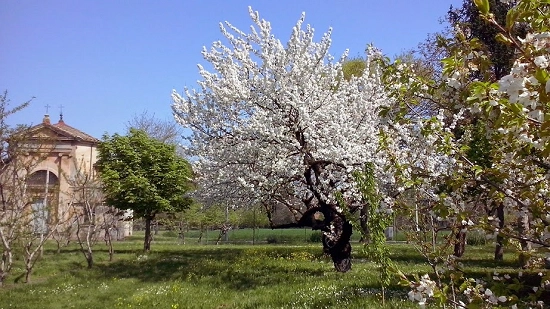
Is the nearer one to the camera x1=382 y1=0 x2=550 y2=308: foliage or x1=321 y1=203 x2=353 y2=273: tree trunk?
x1=382 y1=0 x2=550 y2=308: foliage

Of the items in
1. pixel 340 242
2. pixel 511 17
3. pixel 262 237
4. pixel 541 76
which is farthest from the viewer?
pixel 262 237

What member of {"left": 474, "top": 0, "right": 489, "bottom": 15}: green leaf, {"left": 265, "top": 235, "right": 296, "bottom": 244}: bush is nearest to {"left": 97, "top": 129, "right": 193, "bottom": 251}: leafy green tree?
{"left": 265, "top": 235, "right": 296, "bottom": 244}: bush

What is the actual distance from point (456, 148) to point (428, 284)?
42.6 inches

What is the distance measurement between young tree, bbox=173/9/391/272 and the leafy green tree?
989 cm

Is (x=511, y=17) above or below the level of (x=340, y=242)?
above

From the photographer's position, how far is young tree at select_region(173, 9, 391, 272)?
1173 centimetres

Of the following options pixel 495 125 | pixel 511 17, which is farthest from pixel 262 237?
pixel 511 17

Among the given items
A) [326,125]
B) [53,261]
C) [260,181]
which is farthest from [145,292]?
[53,261]

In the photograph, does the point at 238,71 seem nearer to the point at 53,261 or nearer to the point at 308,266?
the point at 308,266

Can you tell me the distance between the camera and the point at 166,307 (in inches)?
369

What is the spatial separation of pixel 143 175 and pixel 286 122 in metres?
14.0

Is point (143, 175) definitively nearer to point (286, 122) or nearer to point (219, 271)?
point (219, 271)

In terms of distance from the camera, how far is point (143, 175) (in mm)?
24422

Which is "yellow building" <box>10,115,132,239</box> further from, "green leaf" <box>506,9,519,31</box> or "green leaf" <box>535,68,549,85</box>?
"green leaf" <box>535,68,549,85</box>
